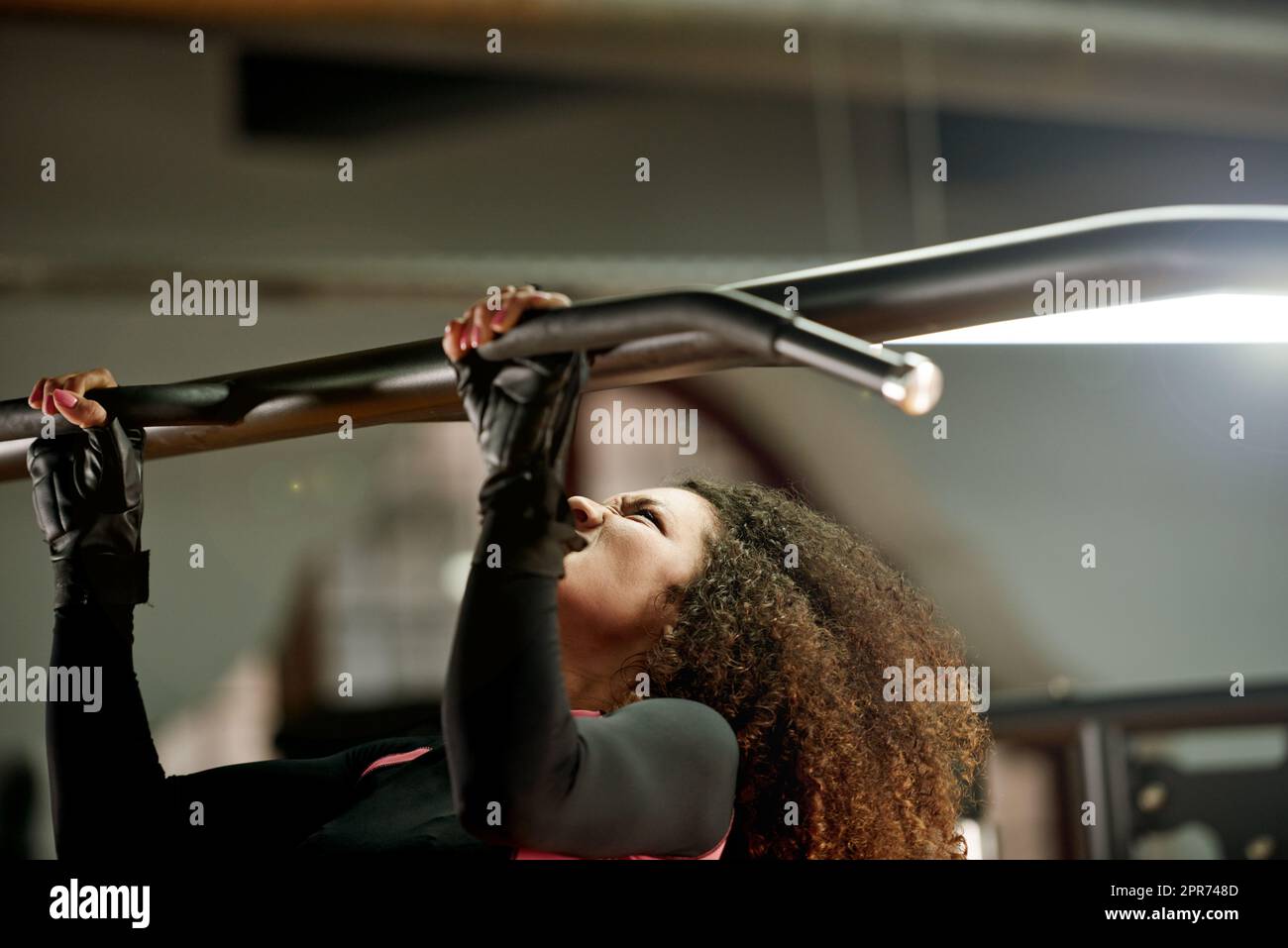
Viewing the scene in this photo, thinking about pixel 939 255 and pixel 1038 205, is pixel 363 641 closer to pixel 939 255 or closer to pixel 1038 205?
pixel 1038 205

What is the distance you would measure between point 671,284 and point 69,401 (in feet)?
4.76

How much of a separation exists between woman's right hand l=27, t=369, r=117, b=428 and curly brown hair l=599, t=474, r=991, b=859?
1.67 feet

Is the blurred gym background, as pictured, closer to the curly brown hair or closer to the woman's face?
the curly brown hair


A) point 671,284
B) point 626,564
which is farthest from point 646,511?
point 671,284

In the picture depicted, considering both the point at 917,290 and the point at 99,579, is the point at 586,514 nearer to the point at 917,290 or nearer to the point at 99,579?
the point at 99,579

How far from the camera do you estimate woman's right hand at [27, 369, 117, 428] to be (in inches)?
30.2

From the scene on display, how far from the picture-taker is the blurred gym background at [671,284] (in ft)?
5.33

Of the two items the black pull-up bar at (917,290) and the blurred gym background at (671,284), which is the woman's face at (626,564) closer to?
the black pull-up bar at (917,290)

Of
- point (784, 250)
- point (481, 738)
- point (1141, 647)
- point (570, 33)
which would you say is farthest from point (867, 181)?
point (481, 738)

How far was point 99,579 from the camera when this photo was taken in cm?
86

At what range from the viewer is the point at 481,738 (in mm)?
658

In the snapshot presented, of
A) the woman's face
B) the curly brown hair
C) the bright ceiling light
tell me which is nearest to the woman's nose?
the woman's face

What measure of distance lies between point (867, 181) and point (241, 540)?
1384 mm

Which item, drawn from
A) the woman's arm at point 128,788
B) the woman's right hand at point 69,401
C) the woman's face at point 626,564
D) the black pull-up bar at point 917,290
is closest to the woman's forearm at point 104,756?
the woman's arm at point 128,788
